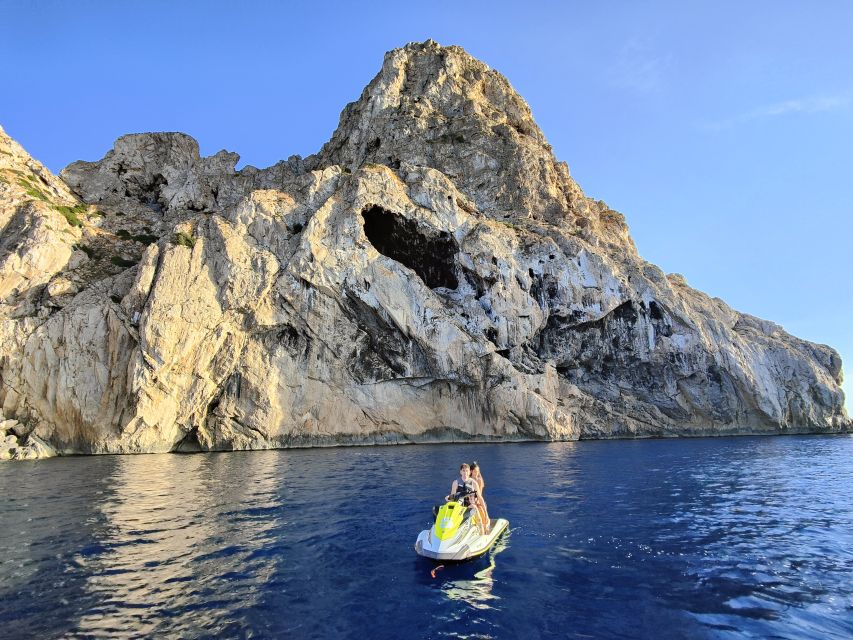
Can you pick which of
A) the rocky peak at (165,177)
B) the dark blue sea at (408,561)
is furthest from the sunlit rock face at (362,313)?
the dark blue sea at (408,561)

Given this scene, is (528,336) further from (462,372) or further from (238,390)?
(238,390)

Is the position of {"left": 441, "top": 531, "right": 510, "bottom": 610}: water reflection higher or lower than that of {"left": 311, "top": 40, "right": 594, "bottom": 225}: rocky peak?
lower

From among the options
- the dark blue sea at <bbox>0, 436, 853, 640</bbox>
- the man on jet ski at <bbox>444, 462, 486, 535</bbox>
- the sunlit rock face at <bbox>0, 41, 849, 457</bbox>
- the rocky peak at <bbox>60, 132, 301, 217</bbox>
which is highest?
the rocky peak at <bbox>60, 132, 301, 217</bbox>

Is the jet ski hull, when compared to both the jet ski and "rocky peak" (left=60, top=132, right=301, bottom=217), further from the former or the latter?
"rocky peak" (left=60, top=132, right=301, bottom=217)

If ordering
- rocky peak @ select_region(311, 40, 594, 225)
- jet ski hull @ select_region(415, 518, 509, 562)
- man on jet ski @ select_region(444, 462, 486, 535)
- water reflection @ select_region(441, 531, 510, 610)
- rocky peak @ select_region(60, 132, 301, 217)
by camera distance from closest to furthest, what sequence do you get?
water reflection @ select_region(441, 531, 510, 610)
jet ski hull @ select_region(415, 518, 509, 562)
man on jet ski @ select_region(444, 462, 486, 535)
rocky peak @ select_region(60, 132, 301, 217)
rocky peak @ select_region(311, 40, 594, 225)

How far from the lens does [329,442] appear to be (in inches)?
1937

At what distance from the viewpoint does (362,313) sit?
168 feet

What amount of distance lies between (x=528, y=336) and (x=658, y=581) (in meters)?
46.7

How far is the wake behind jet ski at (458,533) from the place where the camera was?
1217 cm

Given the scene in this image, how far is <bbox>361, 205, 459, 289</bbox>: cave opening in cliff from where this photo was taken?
192 feet

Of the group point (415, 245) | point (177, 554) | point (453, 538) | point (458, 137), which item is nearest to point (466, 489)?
point (453, 538)

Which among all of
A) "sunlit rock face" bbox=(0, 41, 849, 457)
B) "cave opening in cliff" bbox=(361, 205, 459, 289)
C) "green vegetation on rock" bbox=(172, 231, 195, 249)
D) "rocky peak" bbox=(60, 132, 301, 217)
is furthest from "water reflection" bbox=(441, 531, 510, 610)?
"rocky peak" bbox=(60, 132, 301, 217)

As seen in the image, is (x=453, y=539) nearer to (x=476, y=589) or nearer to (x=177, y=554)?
(x=476, y=589)

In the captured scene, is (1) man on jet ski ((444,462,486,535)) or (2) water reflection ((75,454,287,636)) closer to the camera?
(2) water reflection ((75,454,287,636))
